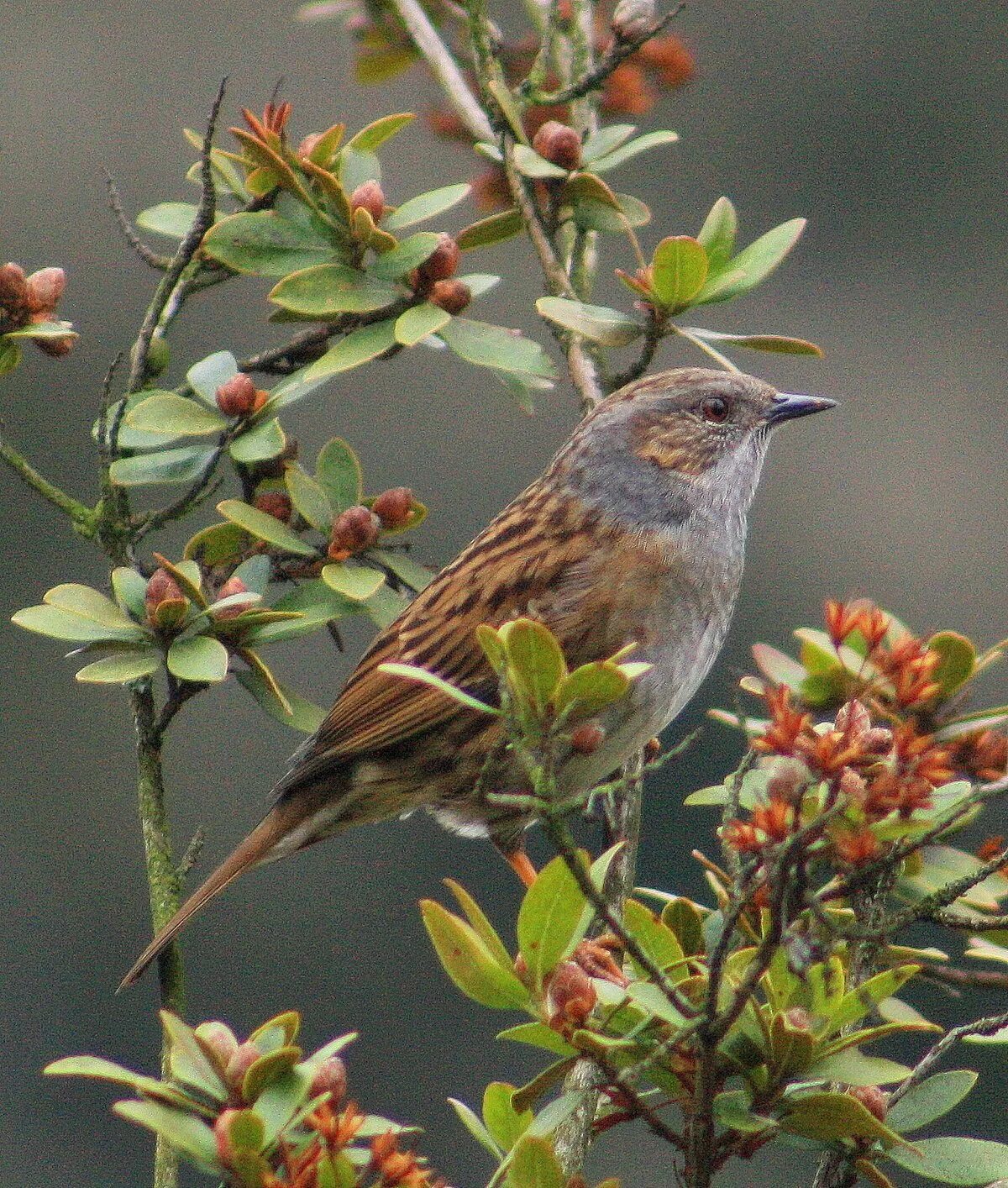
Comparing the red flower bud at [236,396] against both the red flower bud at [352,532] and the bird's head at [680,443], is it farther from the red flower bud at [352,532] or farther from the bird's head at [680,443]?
the bird's head at [680,443]

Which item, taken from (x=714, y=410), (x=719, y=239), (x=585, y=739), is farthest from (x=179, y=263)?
(x=714, y=410)

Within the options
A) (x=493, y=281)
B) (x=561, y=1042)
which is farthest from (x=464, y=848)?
Answer: (x=561, y=1042)

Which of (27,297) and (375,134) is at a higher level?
(375,134)

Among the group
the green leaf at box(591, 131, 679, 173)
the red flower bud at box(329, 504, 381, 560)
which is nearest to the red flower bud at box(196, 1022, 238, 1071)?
the red flower bud at box(329, 504, 381, 560)

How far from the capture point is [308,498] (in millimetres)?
2275

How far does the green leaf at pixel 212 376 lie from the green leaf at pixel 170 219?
0.30 m

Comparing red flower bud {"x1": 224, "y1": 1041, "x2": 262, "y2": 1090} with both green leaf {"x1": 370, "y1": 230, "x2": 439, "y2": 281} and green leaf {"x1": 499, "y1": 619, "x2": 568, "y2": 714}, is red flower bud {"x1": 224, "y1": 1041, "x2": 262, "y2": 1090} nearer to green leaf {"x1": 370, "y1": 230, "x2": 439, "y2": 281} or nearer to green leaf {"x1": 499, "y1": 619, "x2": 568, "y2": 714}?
green leaf {"x1": 499, "y1": 619, "x2": 568, "y2": 714}

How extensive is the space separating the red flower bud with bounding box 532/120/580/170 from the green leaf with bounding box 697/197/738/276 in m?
0.26

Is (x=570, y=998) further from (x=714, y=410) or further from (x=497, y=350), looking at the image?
(x=714, y=410)

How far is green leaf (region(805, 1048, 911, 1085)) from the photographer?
1.55 metres

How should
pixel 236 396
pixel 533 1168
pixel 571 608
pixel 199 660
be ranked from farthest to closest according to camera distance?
pixel 571 608 → pixel 236 396 → pixel 199 660 → pixel 533 1168

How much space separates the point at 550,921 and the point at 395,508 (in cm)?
84

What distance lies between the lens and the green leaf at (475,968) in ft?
→ 5.24

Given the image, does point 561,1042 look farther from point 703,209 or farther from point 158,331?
point 703,209
